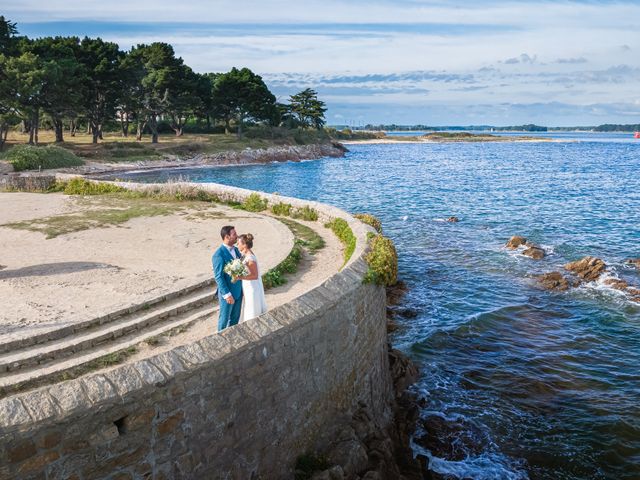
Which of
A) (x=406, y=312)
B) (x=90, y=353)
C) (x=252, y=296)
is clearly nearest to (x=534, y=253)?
(x=406, y=312)

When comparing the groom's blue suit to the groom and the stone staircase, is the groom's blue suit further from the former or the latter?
the stone staircase

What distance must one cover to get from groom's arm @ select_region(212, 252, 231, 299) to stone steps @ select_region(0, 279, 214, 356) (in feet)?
7.73

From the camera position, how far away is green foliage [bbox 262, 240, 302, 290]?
38.6 ft

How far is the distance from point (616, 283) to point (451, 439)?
1198 centimetres

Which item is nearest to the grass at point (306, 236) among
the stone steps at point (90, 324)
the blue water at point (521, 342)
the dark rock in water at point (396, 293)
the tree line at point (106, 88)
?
the blue water at point (521, 342)

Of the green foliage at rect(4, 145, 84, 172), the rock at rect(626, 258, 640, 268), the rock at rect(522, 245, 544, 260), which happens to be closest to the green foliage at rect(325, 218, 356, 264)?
the rock at rect(522, 245, 544, 260)

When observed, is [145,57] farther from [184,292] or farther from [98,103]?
[184,292]

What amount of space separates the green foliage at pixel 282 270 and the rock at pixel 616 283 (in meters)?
12.0

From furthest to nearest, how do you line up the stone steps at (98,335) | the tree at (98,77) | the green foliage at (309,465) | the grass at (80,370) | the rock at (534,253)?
the tree at (98,77) → the rock at (534,253) → the stone steps at (98,335) → the green foliage at (309,465) → the grass at (80,370)

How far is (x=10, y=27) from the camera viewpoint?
62.2m

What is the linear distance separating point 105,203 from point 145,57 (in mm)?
57637

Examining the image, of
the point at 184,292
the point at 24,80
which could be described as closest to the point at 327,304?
the point at 184,292

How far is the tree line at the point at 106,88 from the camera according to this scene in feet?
→ 174

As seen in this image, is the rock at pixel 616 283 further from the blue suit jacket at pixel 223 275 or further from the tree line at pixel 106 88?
the tree line at pixel 106 88
